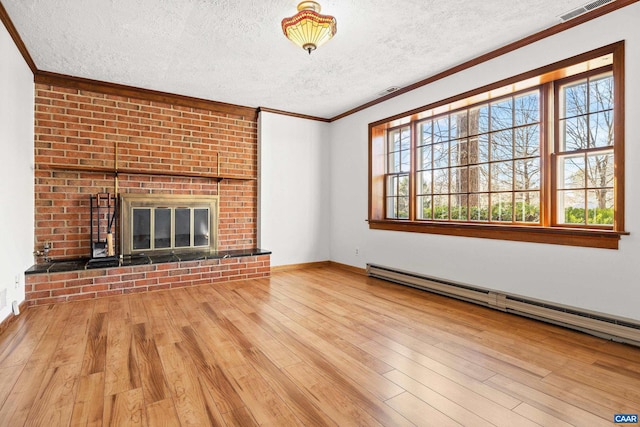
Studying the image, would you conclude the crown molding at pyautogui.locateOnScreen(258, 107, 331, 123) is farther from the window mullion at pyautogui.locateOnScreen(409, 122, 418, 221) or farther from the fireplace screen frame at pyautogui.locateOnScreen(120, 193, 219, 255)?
the window mullion at pyautogui.locateOnScreen(409, 122, 418, 221)

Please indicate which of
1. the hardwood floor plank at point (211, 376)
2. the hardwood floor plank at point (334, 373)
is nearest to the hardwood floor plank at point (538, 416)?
the hardwood floor plank at point (334, 373)

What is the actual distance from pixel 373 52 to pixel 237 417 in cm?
324

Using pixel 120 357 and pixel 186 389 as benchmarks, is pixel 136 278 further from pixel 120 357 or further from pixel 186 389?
pixel 186 389

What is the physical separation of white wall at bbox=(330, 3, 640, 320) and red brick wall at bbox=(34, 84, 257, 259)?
1912mm

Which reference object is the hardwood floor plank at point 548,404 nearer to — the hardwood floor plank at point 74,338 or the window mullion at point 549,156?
the window mullion at point 549,156

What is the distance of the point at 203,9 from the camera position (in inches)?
102

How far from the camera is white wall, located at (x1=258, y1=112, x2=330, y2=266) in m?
5.22

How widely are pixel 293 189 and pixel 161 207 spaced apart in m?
1.99

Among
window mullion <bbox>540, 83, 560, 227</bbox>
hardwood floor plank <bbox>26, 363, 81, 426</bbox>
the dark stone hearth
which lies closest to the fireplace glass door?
the dark stone hearth

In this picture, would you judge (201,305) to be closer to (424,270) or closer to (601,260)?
(424,270)

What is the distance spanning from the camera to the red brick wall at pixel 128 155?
12.8ft

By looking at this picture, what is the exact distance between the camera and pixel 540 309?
292 cm

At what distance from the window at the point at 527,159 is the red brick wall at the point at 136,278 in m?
2.13

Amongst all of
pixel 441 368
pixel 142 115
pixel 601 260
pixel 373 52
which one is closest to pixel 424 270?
pixel 601 260
